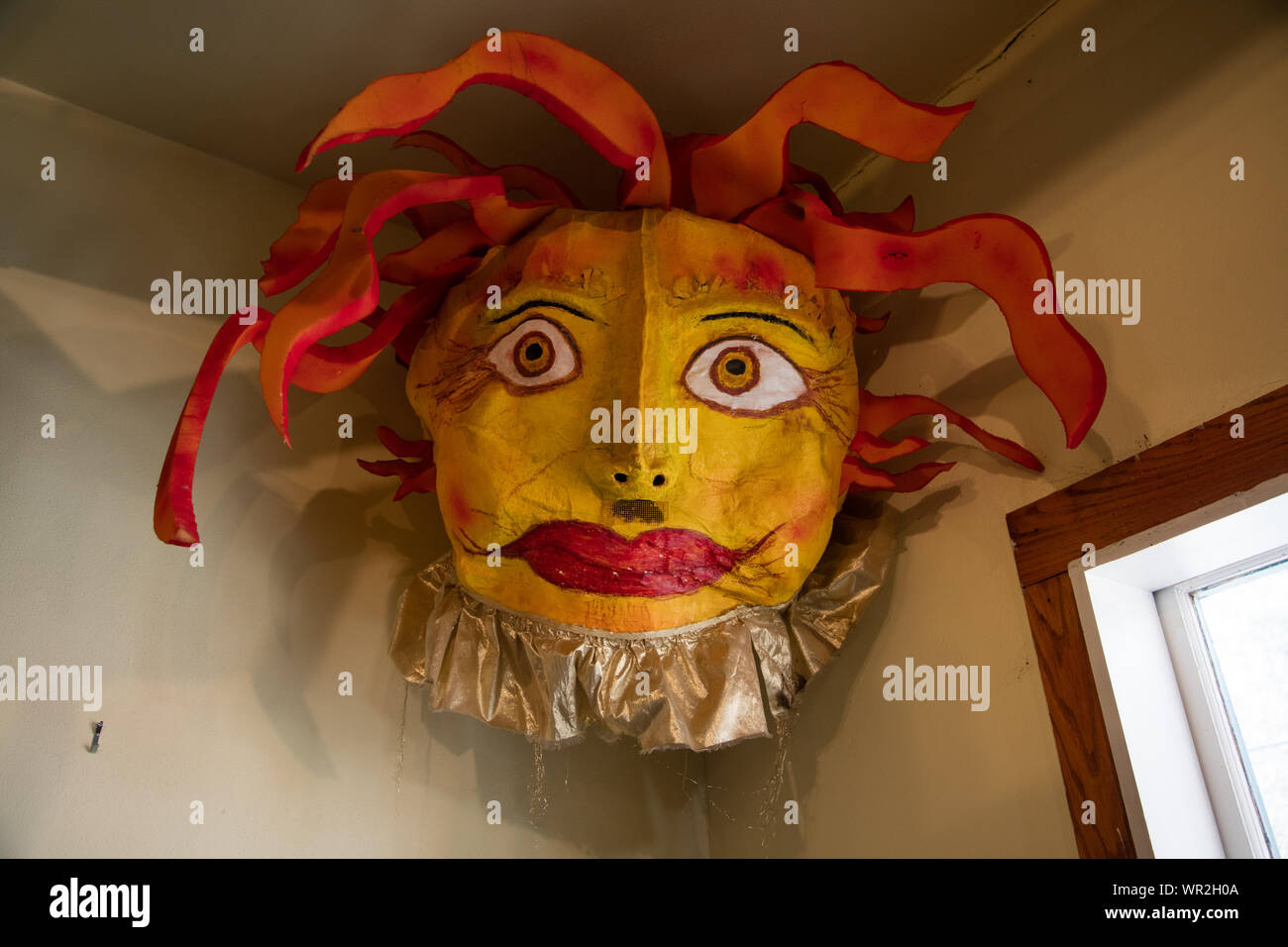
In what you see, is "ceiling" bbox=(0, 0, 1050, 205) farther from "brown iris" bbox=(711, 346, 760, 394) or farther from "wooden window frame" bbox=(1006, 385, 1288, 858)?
"wooden window frame" bbox=(1006, 385, 1288, 858)

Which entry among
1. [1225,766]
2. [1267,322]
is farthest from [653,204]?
[1225,766]

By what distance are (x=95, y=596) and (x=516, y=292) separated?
2.49 feet

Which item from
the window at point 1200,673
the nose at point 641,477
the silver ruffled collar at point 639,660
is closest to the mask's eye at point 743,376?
the nose at point 641,477

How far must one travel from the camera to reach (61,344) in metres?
1.59

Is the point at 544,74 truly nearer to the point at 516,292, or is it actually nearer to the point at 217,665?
the point at 516,292

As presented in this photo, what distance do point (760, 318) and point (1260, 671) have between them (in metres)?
0.79

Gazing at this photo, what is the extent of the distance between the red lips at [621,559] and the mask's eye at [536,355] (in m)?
0.20

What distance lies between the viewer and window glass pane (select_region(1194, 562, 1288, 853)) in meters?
1.27

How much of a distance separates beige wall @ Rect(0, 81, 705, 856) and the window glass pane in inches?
38.4

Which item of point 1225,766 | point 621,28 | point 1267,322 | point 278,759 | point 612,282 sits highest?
point 621,28

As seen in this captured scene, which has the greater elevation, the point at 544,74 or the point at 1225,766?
the point at 544,74

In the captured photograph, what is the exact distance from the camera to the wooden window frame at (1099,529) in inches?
47.8

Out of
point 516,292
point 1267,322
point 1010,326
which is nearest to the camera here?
point 1267,322

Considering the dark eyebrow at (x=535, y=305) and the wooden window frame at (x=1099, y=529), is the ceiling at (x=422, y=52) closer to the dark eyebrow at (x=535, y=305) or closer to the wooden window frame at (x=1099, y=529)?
the dark eyebrow at (x=535, y=305)
